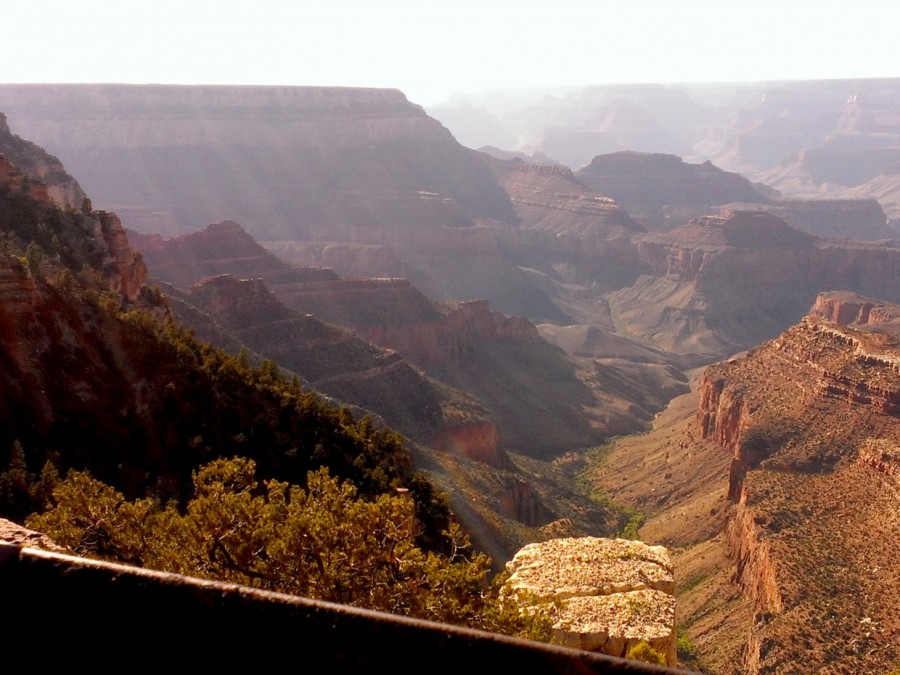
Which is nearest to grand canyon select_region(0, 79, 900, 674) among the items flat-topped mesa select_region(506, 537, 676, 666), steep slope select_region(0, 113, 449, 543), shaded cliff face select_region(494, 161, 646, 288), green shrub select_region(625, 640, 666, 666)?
steep slope select_region(0, 113, 449, 543)

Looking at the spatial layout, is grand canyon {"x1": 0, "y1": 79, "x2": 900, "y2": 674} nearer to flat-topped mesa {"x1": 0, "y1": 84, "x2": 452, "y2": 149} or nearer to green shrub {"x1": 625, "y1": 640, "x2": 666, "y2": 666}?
flat-topped mesa {"x1": 0, "y1": 84, "x2": 452, "y2": 149}

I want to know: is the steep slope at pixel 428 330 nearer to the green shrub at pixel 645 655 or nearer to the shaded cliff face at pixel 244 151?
the shaded cliff face at pixel 244 151

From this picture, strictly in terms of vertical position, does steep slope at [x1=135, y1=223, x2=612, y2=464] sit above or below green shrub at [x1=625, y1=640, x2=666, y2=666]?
below

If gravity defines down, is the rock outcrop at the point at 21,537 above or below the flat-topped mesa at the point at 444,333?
above

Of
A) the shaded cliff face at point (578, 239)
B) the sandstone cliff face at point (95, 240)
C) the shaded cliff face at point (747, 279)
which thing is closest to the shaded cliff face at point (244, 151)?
the shaded cliff face at point (578, 239)

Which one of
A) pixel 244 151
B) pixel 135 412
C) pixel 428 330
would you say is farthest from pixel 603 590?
pixel 244 151
